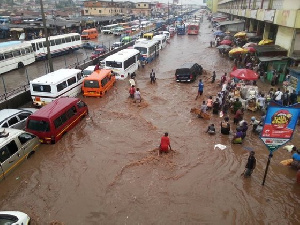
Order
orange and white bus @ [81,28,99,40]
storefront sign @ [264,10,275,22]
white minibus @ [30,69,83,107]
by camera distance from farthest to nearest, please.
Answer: orange and white bus @ [81,28,99,40] < storefront sign @ [264,10,275,22] < white minibus @ [30,69,83,107]

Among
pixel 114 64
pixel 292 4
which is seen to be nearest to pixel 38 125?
pixel 114 64

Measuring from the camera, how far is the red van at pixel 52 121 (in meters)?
11.3

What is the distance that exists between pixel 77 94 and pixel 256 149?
12.5 meters

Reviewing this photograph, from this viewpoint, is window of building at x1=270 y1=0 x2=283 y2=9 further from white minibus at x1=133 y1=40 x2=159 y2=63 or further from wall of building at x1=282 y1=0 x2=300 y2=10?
white minibus at x1=133 y1=40 x2=159 y2=63

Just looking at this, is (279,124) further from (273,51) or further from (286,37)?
(286,37)

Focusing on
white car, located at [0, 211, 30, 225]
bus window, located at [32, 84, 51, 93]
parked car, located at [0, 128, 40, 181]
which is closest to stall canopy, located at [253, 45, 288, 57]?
bus window, located at [32, 84, 51, 93]

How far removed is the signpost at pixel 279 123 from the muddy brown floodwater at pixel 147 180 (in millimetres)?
2111

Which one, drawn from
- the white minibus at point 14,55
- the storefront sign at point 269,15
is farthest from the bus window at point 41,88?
the storefront sign at point 269,15

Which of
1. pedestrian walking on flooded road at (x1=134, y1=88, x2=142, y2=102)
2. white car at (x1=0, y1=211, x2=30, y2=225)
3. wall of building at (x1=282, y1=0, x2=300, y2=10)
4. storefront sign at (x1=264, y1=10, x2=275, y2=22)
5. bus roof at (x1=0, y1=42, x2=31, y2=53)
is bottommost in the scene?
pedestrian walking on flooded road at (x1=134, y1=88, x2=142, y2=102)

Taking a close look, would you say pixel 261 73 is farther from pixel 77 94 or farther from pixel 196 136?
pixel 77 94

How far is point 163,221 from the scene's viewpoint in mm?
7559

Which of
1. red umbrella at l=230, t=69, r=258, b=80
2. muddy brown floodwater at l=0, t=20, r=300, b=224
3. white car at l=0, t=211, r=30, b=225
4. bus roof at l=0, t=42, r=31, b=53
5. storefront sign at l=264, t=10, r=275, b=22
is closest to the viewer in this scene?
white car at l=0, t=211, r=30, b=225

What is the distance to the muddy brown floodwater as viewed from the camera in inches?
309

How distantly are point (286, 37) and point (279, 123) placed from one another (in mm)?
16252
